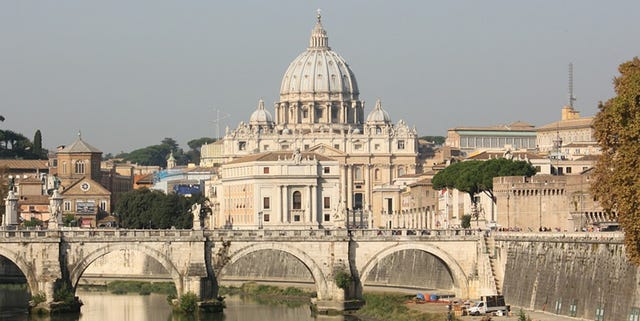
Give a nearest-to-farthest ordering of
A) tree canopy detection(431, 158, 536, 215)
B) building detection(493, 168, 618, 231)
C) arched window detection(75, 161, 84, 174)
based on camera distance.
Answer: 1. building detection(493, 168, 618, 231)
2. tree canopy detection(431, 158, 536, 215)
3. arched window detection(75, 161, 84, 174)

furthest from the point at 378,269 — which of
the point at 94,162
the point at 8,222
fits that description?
the point at 94,162

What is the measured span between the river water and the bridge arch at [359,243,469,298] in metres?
3.50

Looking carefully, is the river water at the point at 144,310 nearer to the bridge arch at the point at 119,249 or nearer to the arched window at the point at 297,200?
the bridge arch at the point at 119,249

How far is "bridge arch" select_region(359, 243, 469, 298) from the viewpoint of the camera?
8019 cm

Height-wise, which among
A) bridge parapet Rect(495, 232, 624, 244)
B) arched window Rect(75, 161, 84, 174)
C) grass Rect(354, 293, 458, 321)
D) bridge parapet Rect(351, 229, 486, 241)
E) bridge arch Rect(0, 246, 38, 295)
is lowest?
grass Rect(354, 293, 458, 321)

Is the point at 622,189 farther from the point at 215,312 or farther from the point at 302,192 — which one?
the point at 302,192

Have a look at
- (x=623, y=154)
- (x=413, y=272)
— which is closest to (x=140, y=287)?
(x=413, y=272)

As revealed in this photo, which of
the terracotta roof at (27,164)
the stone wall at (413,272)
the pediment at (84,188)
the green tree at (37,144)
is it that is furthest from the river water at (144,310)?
the green tree at (37,144)

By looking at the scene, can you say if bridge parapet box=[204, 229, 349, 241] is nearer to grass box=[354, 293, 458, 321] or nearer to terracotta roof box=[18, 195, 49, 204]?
grass box=[354, 293, 458, 321]

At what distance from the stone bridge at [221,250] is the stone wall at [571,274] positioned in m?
3.94

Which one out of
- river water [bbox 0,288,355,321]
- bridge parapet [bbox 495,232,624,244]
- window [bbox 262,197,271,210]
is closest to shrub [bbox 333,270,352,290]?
river water [bbox 0,288,355,321]

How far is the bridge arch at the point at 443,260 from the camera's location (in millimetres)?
80188

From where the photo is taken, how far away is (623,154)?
61.2 m

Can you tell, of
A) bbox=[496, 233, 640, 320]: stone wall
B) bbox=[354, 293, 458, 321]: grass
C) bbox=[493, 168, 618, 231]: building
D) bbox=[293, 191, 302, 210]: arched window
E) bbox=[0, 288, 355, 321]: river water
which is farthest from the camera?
bbox=[293, 191, 302, 210]: arched window
